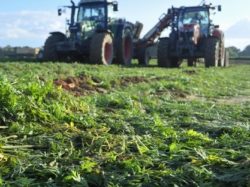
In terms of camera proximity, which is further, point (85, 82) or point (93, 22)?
point (93, 22)

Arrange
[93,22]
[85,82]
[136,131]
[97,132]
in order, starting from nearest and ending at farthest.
→ [97,132]
[136,131]
[85,82]
[93,22]

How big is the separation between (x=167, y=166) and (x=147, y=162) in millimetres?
173

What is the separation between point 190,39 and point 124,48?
2.82 meters

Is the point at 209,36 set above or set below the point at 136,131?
above

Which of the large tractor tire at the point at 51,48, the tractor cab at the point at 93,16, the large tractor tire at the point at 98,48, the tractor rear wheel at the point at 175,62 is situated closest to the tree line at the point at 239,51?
the tractor rear wheel at the point at 175,62

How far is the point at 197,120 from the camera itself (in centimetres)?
696

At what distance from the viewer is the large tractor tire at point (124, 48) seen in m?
20.8

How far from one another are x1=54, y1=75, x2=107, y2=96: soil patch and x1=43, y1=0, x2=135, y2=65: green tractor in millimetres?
6943

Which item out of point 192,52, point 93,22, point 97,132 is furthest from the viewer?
point 192,52

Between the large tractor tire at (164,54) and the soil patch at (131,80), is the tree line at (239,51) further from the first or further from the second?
the soil patch at (131,80)

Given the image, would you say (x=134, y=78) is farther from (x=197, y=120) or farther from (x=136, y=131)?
(x=136, y=131)

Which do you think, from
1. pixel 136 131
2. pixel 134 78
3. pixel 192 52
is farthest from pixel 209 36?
pixel 136 131

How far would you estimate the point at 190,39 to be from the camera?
71.2 feet

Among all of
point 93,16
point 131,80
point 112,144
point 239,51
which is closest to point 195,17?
point 93,16
